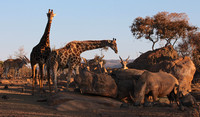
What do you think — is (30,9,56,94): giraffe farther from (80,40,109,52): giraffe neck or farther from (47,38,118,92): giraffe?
(80,40,109,52): giraffe neck

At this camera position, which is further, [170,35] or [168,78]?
[170,35]

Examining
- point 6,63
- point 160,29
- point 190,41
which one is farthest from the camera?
point 160,29

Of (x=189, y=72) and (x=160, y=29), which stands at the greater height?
(x=160, y=29)

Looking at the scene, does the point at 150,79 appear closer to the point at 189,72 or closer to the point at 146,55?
the point at 189,72

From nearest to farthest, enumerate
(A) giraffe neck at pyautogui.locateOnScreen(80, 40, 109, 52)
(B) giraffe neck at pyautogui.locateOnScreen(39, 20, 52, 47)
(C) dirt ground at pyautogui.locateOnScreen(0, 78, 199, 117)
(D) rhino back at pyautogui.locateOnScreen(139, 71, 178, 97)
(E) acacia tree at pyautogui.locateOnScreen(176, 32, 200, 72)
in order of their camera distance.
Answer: (C) dirt ground at pyautogui.locateOnScreen(0, 78, 199, 117)
(D) rhino back at pyautogui.locateOnScreen(139, 71, 178, 97)
(A) giraffe neck at pyautogui.locateOnScreen(80, 40, 109, 52)
(B) giraffe neck at pyautogui.locateOnScreen(39, 20, 52, 47)
(E) acacia tree at pyautogui.locateOnScreen(176, 32, 200, 72)

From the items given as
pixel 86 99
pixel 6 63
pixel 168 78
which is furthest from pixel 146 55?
pixel 6 63

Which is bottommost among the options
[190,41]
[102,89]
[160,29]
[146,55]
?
[102,89]

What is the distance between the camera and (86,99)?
8.53m

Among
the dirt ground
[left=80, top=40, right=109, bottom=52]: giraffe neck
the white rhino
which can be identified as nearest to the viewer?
the dirt ground

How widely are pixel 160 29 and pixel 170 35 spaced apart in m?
1.54

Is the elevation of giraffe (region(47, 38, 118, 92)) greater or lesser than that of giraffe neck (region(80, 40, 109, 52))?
lesser

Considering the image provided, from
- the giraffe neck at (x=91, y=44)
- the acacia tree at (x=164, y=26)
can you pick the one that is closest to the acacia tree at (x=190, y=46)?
the acacia tree at (x=164, y=26)

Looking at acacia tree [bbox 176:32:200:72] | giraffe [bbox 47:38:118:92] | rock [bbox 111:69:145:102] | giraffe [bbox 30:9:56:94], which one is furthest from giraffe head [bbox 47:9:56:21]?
acacia tree [bbox 176:32:200:72]

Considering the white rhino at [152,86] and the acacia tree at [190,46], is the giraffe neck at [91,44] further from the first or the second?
the acacia tree at [190,46]
